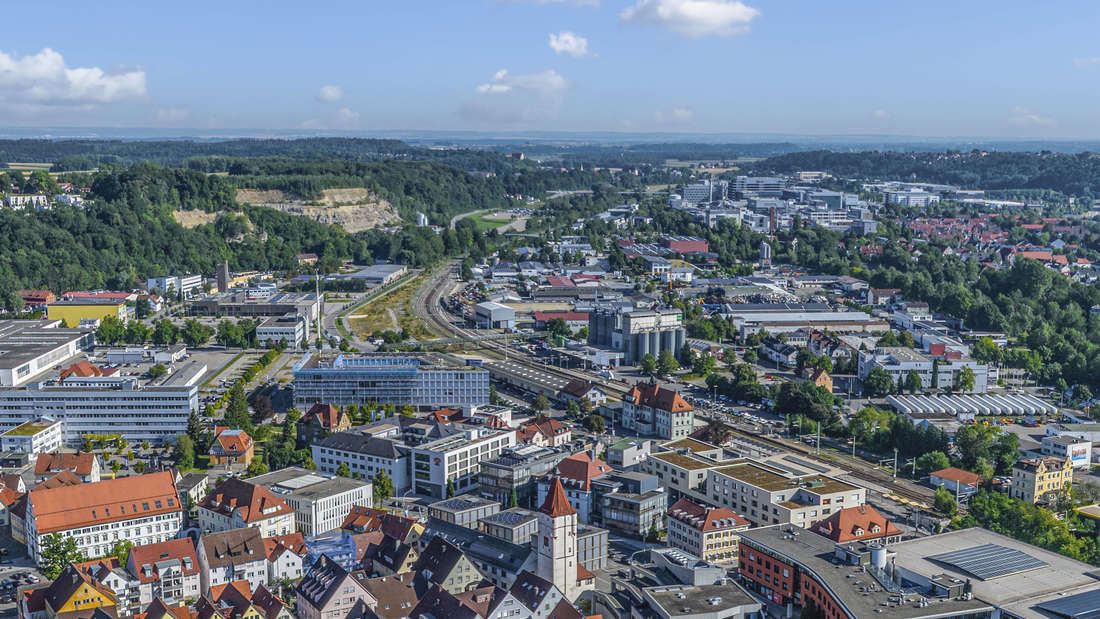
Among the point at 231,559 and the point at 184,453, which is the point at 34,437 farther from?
the point at 231,559

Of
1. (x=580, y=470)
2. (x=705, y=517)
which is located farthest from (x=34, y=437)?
(x=705, y=517)

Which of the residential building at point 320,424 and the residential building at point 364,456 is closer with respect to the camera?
the residential building at point 364,456

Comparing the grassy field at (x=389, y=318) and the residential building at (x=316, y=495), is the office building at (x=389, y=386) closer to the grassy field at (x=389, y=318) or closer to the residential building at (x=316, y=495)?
the residential building at (x=316, y=495)

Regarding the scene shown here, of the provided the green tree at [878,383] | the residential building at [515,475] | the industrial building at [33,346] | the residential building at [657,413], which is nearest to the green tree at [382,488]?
the residential building at [515,475]

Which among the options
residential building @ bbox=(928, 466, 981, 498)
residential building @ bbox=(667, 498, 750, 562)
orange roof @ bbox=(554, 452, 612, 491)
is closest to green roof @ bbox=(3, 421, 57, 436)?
orange roof @ bbox=(554, 452, 612, 491)

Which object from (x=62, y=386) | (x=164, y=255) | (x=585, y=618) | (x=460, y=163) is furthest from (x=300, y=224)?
(x=460, y=163)

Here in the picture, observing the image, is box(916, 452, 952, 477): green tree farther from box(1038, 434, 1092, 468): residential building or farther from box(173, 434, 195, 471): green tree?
box(173, 434, 195, 471): green tree
